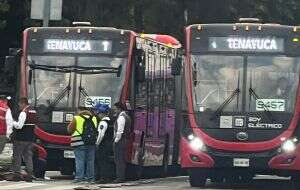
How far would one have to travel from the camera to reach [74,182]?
1859cm

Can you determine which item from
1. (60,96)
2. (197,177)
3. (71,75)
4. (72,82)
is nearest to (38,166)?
(60,96)

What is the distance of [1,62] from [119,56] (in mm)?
17918

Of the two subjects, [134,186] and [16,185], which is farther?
[134,186]

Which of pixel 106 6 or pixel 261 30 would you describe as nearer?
pixel 261 30

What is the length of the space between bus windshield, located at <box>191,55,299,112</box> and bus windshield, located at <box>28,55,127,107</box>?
2.20 m

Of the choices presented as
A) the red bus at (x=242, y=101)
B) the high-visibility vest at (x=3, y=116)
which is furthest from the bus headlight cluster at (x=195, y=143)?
the high-visibility vest at (x=3, y=116)

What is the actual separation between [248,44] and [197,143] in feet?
7.70

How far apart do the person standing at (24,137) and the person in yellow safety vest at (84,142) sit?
2.80 feet

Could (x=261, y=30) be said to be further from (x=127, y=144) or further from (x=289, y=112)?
(x=127, y=144)

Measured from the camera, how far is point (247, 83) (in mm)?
17391

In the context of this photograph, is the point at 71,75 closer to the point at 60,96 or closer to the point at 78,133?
the point at 60,96

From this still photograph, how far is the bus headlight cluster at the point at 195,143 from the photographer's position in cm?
1731

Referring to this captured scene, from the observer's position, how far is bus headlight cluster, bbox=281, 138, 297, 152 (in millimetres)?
17031

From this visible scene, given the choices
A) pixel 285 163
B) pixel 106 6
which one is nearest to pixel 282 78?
pixel 285 163
